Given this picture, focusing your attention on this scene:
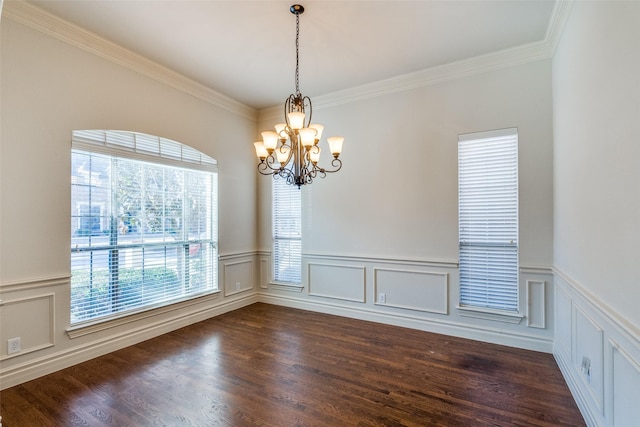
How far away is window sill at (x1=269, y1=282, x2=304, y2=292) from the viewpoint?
4.77m

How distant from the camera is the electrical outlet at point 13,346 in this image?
2547 millimetres

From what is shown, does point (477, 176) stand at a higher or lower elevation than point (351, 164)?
lower

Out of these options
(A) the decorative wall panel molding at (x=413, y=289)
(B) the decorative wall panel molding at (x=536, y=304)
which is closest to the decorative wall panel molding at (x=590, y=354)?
(B) the decorative wall panel molding at (x=536, y=304)

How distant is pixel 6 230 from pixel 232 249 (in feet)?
8.31

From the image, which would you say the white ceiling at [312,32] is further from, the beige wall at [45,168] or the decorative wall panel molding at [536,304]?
the decorative wall panel molding at [536,304]

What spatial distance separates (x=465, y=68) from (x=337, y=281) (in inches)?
123

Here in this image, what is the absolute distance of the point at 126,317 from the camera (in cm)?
338

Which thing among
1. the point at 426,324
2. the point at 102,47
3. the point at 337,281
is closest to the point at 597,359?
the point at 426,324

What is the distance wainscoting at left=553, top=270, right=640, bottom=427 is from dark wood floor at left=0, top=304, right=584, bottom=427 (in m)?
0.20

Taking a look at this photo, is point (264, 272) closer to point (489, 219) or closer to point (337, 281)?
point (337, 281)

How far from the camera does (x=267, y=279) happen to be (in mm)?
5078

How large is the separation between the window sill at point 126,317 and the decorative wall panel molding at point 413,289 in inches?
94.3

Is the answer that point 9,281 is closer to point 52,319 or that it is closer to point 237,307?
point 52,319

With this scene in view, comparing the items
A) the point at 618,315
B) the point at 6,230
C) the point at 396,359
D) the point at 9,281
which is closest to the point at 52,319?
the point at 9,281
